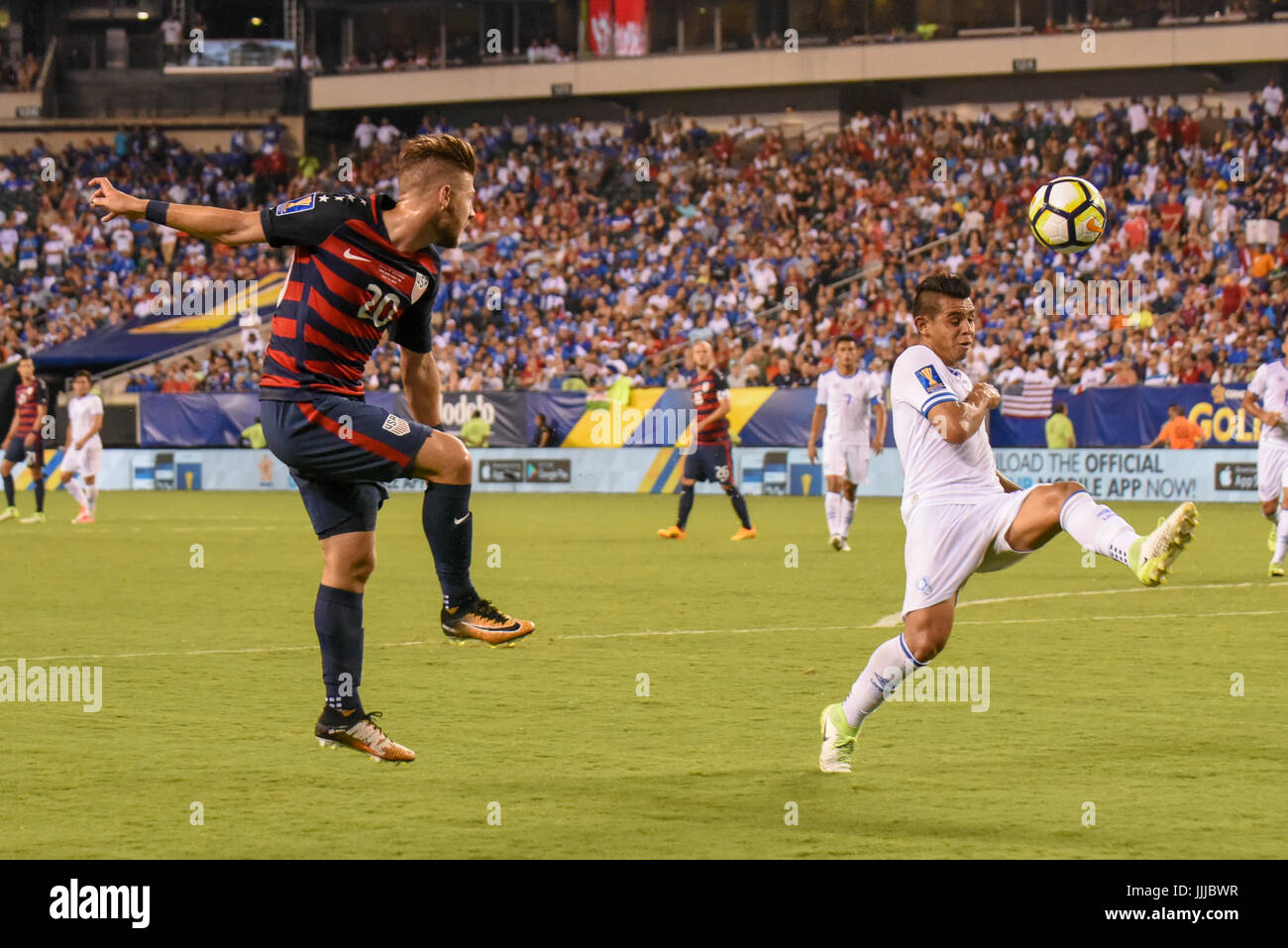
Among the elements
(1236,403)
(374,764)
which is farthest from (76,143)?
(374,764)

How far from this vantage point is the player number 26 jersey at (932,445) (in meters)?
7.02

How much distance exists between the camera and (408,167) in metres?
6.69

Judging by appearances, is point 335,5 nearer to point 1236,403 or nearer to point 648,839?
point 1236,403

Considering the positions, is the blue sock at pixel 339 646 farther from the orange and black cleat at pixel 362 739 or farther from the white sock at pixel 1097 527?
the white sock at pixel 1097 527

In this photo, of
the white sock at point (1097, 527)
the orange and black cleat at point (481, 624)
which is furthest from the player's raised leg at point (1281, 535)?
the orange and black cleat at point (481, 624)

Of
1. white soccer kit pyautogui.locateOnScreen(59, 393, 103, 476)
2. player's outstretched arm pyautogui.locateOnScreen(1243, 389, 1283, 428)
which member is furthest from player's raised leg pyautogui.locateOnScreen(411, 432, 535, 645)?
white soccer kit pyautogui.locateOnScreen(59, 393, 103, 476)

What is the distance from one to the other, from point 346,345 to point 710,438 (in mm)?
14028

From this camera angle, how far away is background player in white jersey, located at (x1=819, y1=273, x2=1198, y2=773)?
22.3 ft

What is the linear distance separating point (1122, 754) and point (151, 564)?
12259 mm

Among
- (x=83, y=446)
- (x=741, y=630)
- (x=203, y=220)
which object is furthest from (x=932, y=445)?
(x=83, y=446)

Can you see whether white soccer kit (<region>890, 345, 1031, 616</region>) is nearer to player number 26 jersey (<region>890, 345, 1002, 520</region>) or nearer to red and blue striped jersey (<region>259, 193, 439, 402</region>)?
player number 26 jersey (<region>890, 345, 1002, 520</region>)

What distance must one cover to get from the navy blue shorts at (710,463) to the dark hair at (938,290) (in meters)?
13.0

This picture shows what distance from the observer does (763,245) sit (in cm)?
3762

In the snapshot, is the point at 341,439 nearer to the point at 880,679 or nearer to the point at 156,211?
the point at 156,211
